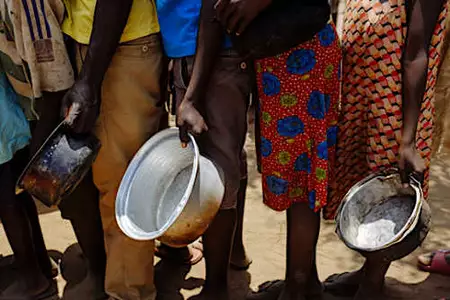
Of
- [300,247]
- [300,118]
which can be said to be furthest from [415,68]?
[300,247]

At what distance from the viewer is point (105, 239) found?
8.81 feet

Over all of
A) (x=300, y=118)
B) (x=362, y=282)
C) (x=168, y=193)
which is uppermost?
(x=300, y=118)

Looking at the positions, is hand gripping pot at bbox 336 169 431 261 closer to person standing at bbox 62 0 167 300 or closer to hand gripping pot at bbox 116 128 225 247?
hand gripping pot at bbox 116 128 225 247

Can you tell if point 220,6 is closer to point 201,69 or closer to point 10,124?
point 201,69

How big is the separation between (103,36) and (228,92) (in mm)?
478

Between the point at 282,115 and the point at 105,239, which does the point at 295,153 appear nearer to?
the point at 282,115

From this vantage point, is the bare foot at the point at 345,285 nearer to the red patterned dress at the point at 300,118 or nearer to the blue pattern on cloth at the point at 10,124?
the red patterned dress at the point at 300,118

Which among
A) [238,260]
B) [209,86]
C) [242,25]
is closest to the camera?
[242,25]

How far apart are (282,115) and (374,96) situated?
35 cm

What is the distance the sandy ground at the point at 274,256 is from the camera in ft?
9.61

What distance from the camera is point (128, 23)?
2.35 meters

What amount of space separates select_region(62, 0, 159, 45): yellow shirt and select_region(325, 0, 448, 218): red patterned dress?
73 cm

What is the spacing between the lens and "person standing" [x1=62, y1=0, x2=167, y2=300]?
230 cm

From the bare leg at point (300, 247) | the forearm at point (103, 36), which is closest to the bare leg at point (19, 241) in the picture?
the forearm at point (103, 36)
